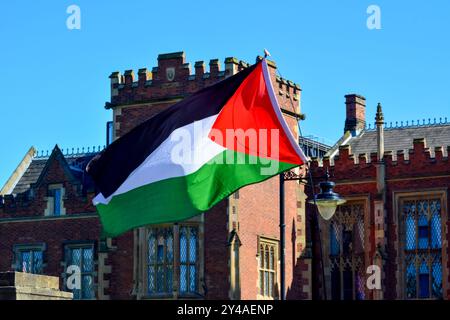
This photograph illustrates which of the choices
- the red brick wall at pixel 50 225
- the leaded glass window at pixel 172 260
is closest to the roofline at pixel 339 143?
the leaded glass window at pixel 172 260

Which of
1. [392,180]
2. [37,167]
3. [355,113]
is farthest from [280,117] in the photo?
[37,167]

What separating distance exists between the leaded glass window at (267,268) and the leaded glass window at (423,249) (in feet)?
14.5

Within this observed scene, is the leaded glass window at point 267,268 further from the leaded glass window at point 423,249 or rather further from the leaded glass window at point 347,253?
the leaded glass window at point 423,249

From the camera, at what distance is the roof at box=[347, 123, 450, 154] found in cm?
4403

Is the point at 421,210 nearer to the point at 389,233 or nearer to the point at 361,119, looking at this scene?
the point at 389,233

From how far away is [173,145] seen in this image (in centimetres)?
2131

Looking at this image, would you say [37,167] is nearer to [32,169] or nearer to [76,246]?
[32,169]

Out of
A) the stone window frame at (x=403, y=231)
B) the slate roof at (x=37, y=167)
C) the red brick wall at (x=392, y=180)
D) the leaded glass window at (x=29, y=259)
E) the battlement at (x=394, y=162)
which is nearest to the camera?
the stone window frame at (x=403, y=231)

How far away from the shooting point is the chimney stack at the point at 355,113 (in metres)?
47.1

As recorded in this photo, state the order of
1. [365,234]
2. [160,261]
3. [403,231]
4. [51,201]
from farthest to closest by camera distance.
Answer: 1. [51,201]
2. [365,234]
3. [403,231]
4. [160,261]

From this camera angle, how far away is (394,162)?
41.7 m

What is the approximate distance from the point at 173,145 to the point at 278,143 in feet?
5.94

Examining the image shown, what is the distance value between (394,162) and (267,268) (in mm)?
5803

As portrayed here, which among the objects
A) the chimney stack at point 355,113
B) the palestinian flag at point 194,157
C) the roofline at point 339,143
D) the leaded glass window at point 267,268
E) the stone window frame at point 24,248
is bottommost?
the leaded glass window at point 267,268
